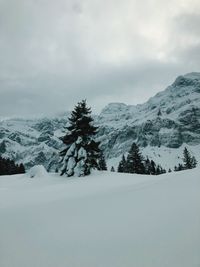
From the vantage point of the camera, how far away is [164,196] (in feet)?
27.7

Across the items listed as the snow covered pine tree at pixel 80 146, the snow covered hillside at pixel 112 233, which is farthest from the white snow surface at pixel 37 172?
the snow covered hillside at pixel 112 233

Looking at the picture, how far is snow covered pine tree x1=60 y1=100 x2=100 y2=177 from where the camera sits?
81.9ft

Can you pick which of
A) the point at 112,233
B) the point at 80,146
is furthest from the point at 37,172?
the point at 112,233

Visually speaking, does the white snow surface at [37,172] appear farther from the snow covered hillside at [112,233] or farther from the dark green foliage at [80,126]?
the snow covered hillside at [112,233]

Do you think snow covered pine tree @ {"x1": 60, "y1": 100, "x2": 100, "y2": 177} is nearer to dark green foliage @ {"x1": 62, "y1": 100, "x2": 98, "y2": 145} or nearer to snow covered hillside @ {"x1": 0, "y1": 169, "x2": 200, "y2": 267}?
dark green foliage @ {"x1": 62, "y1": 100, "x2": 98, "y2": 145}

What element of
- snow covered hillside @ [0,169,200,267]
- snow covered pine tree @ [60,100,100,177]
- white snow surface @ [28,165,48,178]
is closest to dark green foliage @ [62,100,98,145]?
snow covered pine tree @ [60,100,100,177]

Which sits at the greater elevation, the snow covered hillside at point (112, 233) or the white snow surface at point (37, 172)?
the white snow surface at point (37, 172)

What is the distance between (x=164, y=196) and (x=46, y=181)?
16.4 metres

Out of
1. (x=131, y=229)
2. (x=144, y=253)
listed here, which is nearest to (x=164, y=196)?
(x=131, y=229)

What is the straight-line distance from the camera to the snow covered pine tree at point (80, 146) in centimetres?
2497

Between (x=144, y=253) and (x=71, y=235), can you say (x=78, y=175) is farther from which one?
(x=144, y=253)

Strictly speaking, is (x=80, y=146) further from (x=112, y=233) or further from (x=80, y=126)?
(x=112, y=233)

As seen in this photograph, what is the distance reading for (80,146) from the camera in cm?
2611

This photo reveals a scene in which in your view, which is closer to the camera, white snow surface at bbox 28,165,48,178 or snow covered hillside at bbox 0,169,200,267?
snow covered hillside at bbox 0,169,200,267
